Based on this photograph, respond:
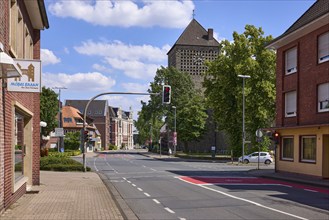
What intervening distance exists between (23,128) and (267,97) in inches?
1396

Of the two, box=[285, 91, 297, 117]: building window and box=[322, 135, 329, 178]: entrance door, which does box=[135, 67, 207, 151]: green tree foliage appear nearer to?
box=[285, 91, 297, 117]: building window

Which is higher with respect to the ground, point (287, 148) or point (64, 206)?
point (287, 148)

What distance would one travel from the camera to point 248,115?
1891 inches

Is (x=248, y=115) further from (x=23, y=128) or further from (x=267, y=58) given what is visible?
(x=23, y=128)

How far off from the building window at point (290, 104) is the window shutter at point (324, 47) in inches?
166

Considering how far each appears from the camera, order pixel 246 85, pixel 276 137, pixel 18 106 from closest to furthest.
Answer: pixel 18 106, pixel 276 137, pixel 246 85

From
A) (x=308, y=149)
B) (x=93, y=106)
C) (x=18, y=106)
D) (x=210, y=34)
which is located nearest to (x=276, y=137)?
(x=308, y=149)

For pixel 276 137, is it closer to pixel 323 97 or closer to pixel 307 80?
pixel 307 80

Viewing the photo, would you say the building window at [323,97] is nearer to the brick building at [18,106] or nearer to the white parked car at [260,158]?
the brick building at [18,106]

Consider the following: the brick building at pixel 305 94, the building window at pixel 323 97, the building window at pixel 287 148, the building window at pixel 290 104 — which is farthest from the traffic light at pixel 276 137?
the building window at pixel 323 97

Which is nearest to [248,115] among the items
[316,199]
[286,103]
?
[286,103]

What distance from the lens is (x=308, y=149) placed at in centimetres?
2656

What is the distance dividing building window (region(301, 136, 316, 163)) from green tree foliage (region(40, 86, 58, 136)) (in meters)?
49.5

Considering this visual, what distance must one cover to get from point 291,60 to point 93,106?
11038 centimetres
